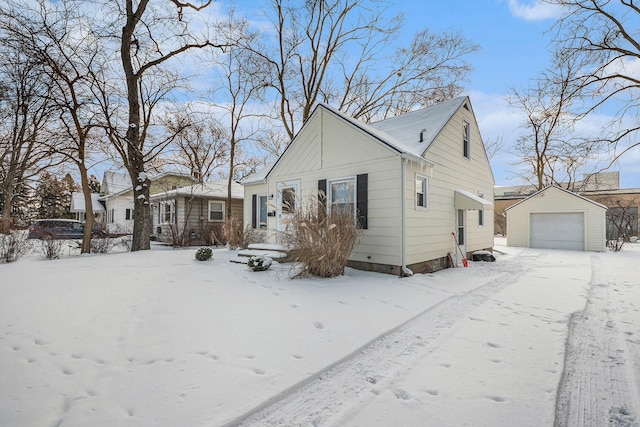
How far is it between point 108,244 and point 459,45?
59.6ft

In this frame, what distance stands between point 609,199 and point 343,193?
21322mm

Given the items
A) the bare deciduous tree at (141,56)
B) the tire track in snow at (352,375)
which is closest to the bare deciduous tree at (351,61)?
the bare deciduous tree at (141,56)

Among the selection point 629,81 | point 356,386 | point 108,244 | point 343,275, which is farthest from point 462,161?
point 108,244

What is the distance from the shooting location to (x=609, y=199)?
19.6m

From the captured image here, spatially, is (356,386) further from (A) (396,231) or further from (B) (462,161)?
(B) (462,161)

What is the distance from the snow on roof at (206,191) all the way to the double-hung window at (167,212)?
652 mm

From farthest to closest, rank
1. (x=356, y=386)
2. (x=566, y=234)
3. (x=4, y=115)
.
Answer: (x=566, y=234) → (x=4, y=115) → (x=356, y=386)

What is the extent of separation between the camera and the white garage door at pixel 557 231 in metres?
14.9

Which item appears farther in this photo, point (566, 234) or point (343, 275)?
point (566, 234)

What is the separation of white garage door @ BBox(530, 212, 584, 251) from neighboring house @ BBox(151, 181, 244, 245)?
16.6m

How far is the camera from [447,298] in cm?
543

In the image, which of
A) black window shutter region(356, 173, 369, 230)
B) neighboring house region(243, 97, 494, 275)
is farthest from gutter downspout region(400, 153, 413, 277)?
black window shutter region(356, 173, 369, 230)

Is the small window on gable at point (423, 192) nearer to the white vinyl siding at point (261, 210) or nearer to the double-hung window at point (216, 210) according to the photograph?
the white vinyl siding at point (261, 210)

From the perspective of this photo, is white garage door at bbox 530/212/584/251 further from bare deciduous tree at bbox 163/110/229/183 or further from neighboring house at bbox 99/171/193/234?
neighboring house at bbox 99/171/193/234
